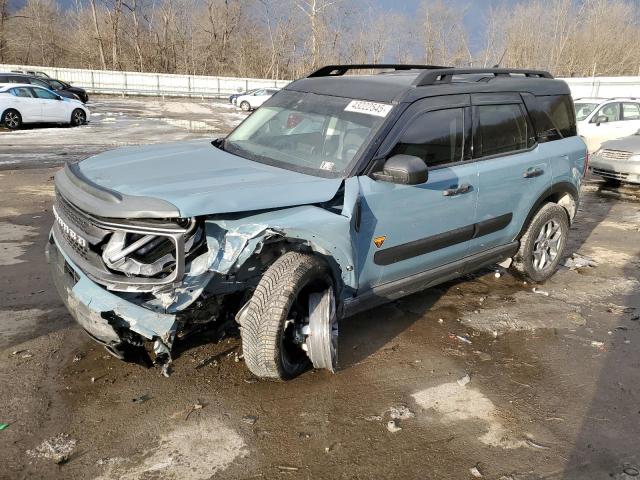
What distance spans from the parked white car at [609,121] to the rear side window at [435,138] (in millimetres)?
11366

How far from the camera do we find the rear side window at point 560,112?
17.5 ft

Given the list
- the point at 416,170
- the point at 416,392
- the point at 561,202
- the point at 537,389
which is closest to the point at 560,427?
the point at 537,389

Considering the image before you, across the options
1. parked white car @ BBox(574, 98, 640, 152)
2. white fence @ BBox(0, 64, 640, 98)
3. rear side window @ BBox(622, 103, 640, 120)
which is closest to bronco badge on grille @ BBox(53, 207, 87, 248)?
parked white car @ BBox(574, 98, 640, 152)

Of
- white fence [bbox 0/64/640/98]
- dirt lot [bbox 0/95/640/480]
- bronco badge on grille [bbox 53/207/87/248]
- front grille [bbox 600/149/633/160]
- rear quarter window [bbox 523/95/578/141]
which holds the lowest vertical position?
white fence [bbox 0/64/640/98]

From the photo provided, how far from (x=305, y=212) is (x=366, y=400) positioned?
4.04 feet

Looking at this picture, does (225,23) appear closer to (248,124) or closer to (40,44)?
(40,44)

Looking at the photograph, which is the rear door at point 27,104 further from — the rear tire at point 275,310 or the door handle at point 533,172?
the rear tire at point 275,310

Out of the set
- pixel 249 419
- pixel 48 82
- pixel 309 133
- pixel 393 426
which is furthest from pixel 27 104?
pixel 393 426

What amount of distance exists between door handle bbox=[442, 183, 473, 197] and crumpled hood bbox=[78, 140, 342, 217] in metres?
1.00

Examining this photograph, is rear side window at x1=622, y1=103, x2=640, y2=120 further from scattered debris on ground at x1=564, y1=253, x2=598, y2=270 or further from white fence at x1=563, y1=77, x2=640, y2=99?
white fence at x1=563, y1=77, x2=640, y2=99

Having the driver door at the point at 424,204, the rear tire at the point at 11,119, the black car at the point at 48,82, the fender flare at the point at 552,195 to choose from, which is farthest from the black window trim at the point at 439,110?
the black car at the point at 48,82

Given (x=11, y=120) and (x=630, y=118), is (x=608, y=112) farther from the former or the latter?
(x=11, y=120)

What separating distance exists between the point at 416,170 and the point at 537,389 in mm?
1666

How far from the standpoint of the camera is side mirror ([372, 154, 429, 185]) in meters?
3.59
